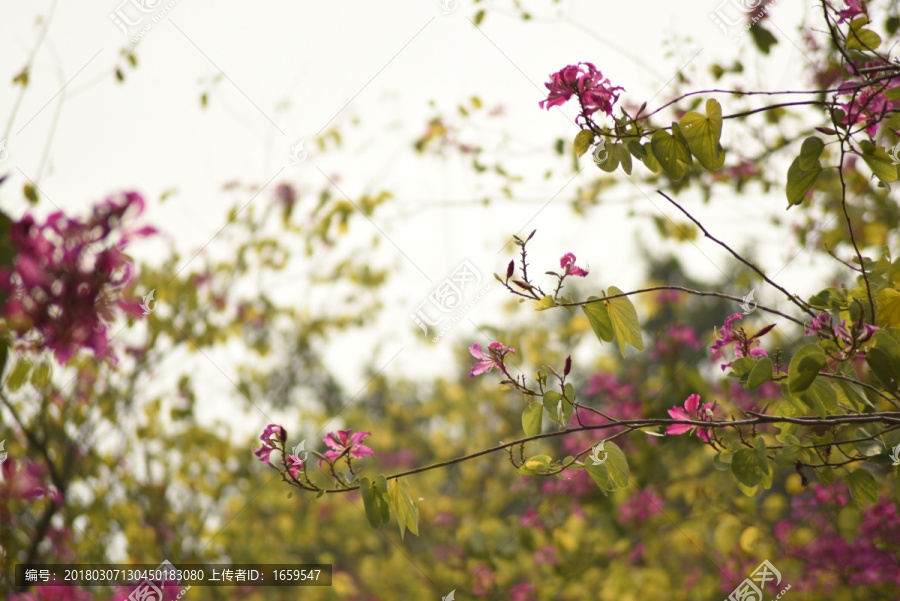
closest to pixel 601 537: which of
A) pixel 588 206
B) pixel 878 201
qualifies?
pixel 588 206

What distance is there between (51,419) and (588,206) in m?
2.39

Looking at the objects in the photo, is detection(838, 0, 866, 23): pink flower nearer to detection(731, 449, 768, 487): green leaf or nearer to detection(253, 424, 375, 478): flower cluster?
detection(731, 449, 768, 487): green leaf

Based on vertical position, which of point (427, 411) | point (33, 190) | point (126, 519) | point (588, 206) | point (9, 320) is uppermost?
point (427, 411)

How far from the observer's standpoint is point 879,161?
3.34 feet

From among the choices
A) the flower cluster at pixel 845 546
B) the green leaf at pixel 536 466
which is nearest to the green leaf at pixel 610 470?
the green leaf at pixel 536 466

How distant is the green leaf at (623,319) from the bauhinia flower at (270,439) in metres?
0.55

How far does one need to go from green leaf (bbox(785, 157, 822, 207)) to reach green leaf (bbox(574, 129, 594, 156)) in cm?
31

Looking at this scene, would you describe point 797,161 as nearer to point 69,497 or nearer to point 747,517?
point 747,517

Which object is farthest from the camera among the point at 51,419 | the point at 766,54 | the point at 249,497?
the point at 249,497

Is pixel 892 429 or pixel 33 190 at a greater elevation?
pixel 33 190

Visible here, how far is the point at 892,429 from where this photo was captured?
98cm

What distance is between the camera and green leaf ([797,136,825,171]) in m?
1.00

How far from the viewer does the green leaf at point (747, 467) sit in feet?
3.14

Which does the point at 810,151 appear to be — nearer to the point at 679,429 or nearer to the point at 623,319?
the point at 623,319
